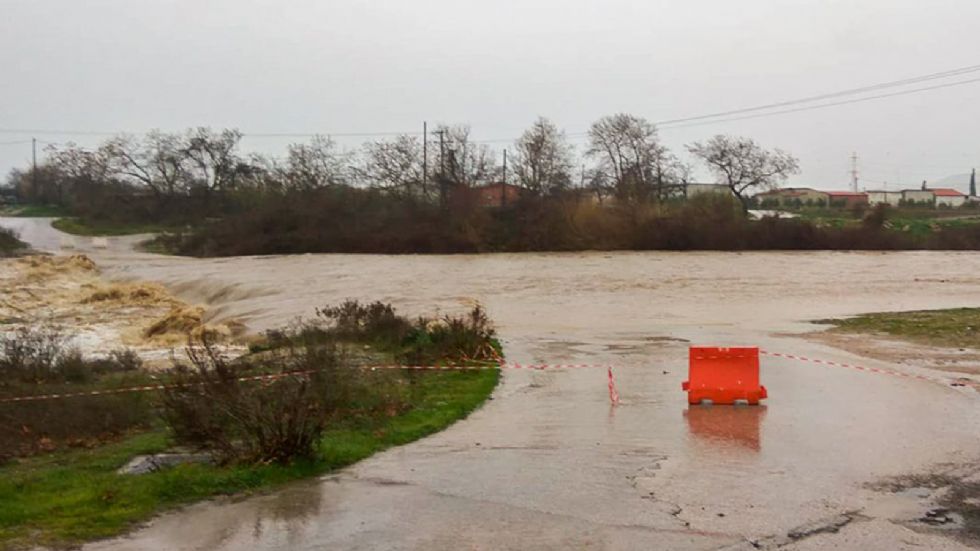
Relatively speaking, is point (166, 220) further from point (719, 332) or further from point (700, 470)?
point (700, 470)

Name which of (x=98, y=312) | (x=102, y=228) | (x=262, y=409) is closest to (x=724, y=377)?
(x=262, y=409)

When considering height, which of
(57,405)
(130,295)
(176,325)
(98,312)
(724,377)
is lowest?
(98,312)

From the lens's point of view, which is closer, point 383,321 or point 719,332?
point 383,321

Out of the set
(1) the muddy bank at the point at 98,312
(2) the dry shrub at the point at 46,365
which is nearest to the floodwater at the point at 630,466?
(2) the dry shrub at the point at 46,365

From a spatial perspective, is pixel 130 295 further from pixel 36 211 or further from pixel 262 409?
pixel 36 211

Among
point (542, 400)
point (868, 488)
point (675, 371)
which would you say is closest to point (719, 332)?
point (675, 371)

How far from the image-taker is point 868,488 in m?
8.26

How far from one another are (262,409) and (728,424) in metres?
5.66

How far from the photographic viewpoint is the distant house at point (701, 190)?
73938 millimetres

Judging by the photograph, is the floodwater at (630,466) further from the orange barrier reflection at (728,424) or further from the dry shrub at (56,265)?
the dry shrub at (56,265)

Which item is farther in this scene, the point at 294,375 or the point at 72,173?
the point at 72,173

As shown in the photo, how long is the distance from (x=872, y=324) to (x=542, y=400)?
1602 centimetres

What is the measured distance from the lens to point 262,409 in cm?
892

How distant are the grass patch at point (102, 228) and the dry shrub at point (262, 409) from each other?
277 ft
